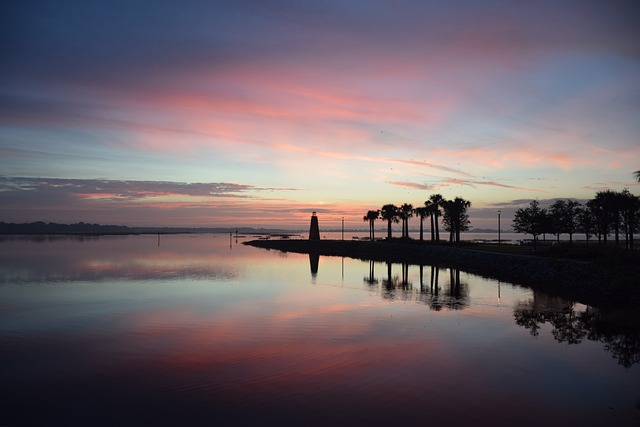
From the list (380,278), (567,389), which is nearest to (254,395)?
(567,389)

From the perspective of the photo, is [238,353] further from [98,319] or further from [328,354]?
[98,319]

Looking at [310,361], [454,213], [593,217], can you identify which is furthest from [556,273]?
[454,213]

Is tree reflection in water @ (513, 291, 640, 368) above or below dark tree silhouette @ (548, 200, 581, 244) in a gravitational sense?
below

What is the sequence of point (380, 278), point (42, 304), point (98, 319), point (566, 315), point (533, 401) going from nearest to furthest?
point (533, 401) → point (98, 319) → point (566, 315) → point (42, 304) → point (380, 278)

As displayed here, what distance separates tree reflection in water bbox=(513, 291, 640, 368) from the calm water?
10 cm

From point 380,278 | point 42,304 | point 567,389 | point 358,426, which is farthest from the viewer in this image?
point 380,278

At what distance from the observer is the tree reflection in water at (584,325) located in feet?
50.8

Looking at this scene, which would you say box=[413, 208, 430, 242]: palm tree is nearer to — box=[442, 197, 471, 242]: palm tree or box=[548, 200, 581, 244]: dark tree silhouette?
box=[442, 197, 471, 242]: palm tree

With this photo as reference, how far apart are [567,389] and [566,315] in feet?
37.8

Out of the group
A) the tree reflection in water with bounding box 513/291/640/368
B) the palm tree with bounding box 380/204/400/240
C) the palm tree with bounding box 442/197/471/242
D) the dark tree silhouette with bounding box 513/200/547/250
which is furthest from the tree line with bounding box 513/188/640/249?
the palm tree with bounding box 380/204/400/240

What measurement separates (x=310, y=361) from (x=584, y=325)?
43.4 feet

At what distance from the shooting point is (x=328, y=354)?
14617 millimetres

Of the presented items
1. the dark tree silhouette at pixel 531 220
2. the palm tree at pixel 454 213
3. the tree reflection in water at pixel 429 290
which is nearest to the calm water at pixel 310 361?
the tree reflection in water at pixel 429 290

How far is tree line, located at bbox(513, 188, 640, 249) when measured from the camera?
47594 mm
